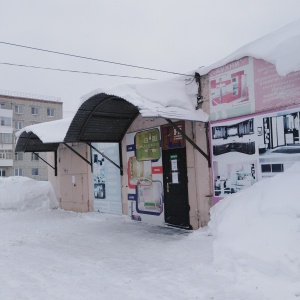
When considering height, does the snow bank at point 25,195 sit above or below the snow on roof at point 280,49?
below

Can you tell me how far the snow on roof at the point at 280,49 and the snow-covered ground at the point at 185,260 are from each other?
1743 millimetres

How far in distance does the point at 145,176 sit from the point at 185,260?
479cm

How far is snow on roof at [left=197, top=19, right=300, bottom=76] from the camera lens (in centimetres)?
586

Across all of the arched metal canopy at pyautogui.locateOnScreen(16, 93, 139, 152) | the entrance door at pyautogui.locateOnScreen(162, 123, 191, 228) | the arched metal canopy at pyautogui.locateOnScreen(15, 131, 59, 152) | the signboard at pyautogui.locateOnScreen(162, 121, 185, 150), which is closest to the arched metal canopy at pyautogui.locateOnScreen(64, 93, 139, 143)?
the arched metal canopy at pyautogui.locateOnScreen(16, 93, 139, 152)

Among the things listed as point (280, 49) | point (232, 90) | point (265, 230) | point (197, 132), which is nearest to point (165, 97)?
point (197, 132)

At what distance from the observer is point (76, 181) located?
14.1 metres

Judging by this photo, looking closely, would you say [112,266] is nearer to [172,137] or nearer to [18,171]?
[172,137]

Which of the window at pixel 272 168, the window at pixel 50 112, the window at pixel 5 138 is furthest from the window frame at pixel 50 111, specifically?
the window at pixel 272 168

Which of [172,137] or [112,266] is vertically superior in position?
[172,137]

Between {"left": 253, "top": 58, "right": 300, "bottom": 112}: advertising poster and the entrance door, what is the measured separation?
254 centimetres

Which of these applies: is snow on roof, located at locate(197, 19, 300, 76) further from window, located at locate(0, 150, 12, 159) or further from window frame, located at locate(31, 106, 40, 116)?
window frame, located at locate(31, 106, 40, 116)

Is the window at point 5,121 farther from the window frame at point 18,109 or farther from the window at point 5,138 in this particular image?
the window frame at point 18,109

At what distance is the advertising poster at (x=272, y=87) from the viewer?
6402mm

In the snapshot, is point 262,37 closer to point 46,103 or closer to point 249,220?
point 249,220
